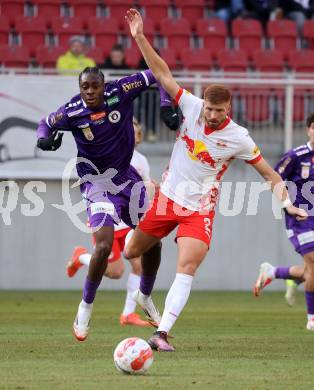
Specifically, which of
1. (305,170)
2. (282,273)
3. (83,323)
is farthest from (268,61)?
(83,323)

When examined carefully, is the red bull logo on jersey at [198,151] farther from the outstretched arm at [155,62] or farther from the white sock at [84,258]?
the white sock at [84,258]

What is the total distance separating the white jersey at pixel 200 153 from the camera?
9.77 meters

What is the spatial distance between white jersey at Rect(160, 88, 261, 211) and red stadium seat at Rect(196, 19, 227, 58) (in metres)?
11.3

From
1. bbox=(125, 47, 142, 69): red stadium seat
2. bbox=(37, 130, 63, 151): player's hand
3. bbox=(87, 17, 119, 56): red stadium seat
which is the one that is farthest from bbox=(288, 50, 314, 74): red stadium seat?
bbox=(37, 130, 63, 151): player's hand

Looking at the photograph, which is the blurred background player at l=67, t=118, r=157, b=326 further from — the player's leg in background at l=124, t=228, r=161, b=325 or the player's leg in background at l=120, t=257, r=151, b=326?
the player's leg in background at l=124, t=228, r=161, b=325

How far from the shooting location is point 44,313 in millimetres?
14016

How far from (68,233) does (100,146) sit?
7815 millimetres

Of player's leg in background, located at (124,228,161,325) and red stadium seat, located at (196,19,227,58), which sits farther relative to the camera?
red stadium seat, located at (196,19,227,58)

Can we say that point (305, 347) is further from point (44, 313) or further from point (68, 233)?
point (68, 233)

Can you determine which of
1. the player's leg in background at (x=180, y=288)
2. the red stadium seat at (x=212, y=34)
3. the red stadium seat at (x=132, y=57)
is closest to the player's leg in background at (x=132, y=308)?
the player's leg in background at (x=180, y=288)

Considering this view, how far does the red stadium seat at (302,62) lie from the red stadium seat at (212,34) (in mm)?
1447

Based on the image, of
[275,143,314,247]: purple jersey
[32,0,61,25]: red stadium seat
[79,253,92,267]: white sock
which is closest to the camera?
[275,143,314,247]: purple jersey

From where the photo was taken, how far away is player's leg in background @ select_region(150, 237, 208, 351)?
9438mm

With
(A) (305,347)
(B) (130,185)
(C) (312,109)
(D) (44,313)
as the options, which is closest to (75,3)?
(C) (312,109)
